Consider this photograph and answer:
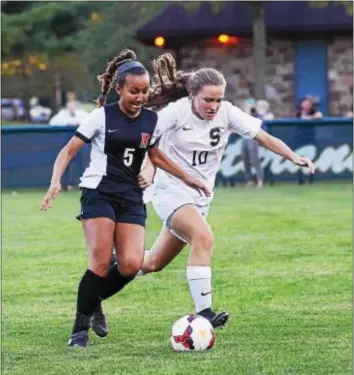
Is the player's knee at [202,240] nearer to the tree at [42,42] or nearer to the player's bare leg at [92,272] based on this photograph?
the player's bare leg at [92,272]

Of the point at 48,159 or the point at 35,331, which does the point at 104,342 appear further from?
the point at 48,159

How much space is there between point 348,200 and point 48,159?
6.57m

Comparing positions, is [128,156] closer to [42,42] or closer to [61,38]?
[42,42]

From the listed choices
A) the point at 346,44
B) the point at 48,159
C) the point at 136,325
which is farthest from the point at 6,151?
the point at 136,325

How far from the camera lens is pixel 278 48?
113ft

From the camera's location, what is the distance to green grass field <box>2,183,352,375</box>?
7.42m

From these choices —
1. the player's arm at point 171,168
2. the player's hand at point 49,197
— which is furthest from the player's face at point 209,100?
the player's hand at point 49,197

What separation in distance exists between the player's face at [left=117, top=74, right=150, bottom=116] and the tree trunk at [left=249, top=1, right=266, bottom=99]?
23.5 m

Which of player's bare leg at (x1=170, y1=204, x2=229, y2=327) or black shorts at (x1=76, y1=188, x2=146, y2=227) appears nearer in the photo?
black shorts at (x1=76, y1=188, x2=146, y2=227)

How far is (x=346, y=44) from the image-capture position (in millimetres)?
33812

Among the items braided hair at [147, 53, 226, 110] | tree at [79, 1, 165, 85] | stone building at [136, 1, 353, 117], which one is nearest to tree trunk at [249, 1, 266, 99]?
stone building at [136, 1, 353, 117]

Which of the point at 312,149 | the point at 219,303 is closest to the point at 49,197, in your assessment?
the point at 219,303

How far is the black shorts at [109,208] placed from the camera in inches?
317

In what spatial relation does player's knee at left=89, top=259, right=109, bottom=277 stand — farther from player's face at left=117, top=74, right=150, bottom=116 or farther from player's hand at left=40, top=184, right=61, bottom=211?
player's face at left=117, top=74, right=150, bottom=116
